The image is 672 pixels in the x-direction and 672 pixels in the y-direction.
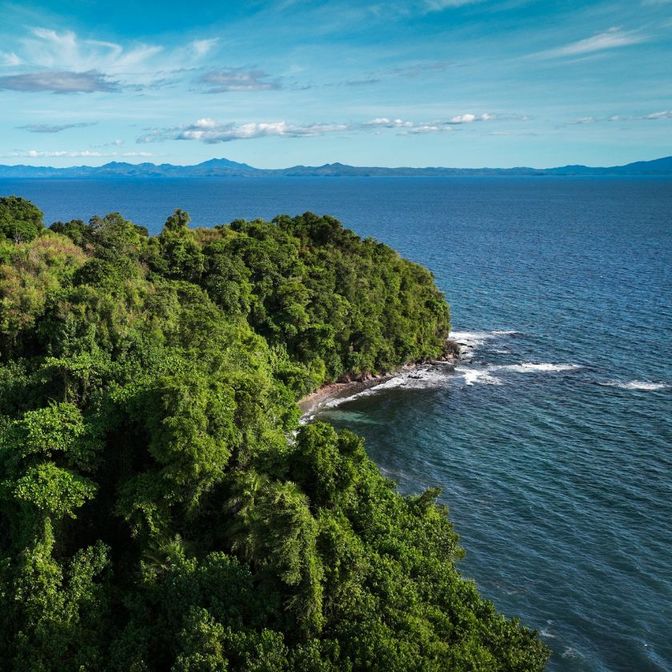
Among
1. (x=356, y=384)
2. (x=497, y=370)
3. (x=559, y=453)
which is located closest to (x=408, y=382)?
(x=356, y=384)

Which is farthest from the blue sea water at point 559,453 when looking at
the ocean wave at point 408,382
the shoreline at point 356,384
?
the shoreline at point 356,384

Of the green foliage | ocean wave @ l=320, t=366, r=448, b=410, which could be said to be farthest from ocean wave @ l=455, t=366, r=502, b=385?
the green foliage

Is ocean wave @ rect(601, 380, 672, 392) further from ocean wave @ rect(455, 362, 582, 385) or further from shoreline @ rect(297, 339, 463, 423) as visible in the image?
shoreline @ rect(297, 339, 463, 423)

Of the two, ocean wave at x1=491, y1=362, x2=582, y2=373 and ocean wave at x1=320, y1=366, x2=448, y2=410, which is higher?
ocean wave at x1=491, y1=362, x2=582, y2=373

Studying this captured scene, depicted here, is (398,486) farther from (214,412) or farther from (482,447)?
(214,412)

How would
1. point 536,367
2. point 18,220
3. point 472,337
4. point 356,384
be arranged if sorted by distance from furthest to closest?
point 472,337 → point 536,367 → point 356,384 → point 18,220

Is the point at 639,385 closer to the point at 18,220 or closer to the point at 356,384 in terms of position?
the point at 356,384

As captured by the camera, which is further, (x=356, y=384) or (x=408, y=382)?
(x=408, y=382)
